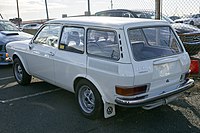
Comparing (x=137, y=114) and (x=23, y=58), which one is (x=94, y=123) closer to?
(x=137, y=114)

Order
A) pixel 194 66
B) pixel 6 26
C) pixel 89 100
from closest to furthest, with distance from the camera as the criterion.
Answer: pixel 89 100
pixel 194 66
pixel 6 26

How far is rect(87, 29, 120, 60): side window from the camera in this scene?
10.8 feet

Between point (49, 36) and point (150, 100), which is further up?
point (49, 36)

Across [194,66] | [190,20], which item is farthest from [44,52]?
[190,20]

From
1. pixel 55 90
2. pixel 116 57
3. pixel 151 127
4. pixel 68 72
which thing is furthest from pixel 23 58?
pixel 151 127

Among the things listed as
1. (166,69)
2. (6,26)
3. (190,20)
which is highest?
(190,20)

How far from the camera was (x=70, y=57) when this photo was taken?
3.88m

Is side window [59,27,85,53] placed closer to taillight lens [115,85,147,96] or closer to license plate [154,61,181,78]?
taillight lens [115,85,147,96]

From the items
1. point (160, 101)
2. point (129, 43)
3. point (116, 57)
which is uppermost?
point (129, 43)

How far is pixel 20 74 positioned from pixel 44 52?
1.68 meters

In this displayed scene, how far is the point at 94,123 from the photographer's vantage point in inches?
145

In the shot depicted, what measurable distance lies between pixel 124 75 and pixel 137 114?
4.17 ft

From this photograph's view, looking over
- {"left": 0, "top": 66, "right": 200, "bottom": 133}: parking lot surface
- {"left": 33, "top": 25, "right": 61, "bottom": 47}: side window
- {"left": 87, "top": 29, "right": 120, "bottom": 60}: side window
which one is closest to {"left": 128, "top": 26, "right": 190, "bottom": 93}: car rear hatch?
{"left": 87, "top": 29, "right": 120, "bottom": 60}: side window

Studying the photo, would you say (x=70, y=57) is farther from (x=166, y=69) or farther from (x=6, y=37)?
(x=6, y=37)
